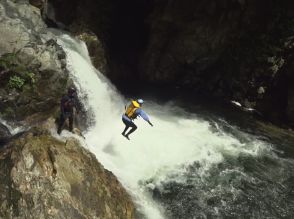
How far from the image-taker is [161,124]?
61.5 ft

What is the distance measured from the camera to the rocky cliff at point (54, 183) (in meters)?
9.89

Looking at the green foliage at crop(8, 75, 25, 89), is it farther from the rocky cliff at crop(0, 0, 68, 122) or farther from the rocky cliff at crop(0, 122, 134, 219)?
the rocky cliff at crop(0, 122, 134, 219)

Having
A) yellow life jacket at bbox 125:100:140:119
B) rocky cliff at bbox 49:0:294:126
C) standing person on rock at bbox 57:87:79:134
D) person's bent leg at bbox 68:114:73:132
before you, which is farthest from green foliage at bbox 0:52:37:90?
rocky cliff at bbox 49:0:294:126

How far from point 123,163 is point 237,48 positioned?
1126 centimetres

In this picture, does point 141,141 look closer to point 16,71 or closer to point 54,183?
point 16,71

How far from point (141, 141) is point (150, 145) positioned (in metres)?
0.43

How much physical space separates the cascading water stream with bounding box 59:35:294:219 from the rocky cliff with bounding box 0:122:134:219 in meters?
1.40

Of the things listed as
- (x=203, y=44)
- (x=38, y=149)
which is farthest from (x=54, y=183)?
(x=203, y=44)

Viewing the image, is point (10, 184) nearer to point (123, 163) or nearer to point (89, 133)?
point (123, 163)

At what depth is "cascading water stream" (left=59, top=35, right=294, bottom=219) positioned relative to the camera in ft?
45.9

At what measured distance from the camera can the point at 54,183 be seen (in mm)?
10594

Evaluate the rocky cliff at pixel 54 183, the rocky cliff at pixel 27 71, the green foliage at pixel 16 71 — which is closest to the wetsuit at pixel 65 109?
the rocky cliff at pixel 54 183

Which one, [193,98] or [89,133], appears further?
[193,98]

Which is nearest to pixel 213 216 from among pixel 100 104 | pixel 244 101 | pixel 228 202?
pixel 228 202
